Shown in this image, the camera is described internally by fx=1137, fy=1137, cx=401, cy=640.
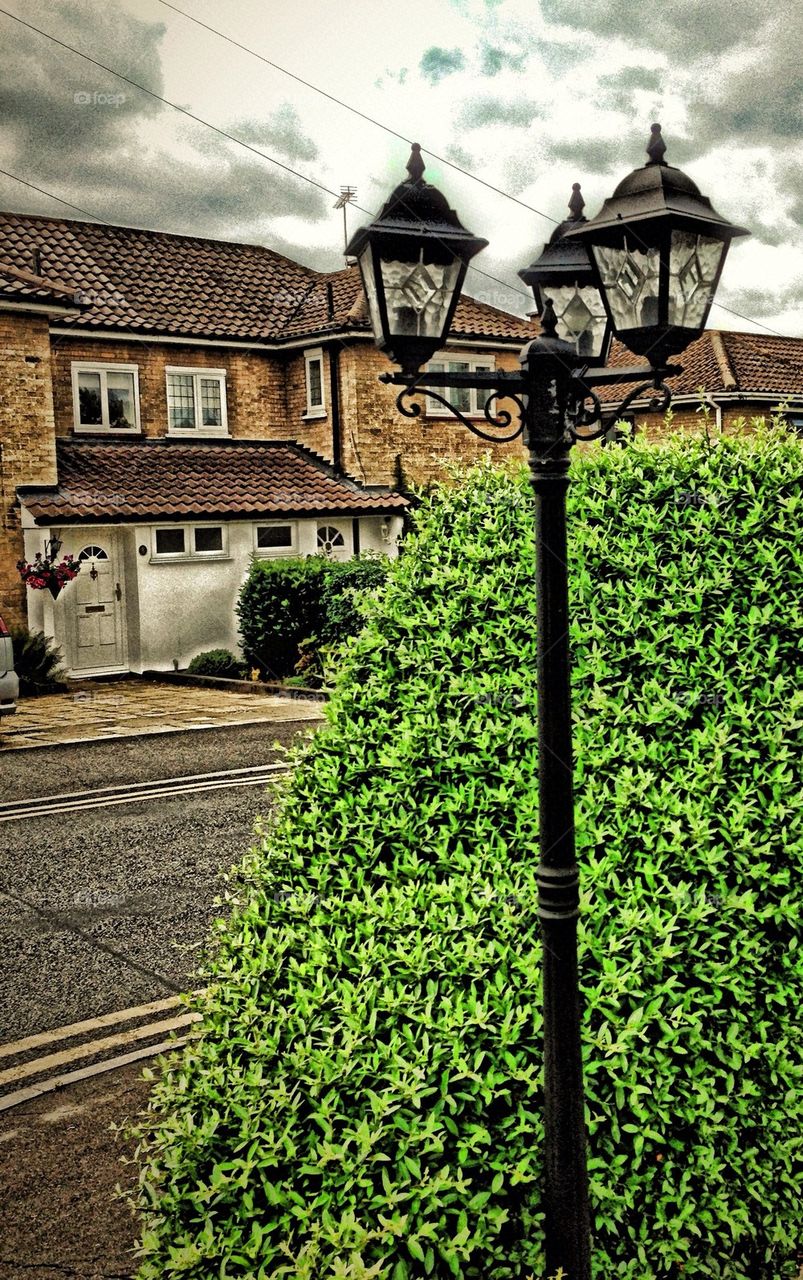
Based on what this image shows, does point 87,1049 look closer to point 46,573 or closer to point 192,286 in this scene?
point 46,573

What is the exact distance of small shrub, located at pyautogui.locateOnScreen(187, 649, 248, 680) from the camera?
821 inches

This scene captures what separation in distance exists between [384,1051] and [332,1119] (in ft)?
0.74

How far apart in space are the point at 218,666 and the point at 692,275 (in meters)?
18.0

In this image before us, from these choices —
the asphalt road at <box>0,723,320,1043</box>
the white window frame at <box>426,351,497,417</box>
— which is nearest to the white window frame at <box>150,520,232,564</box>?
the white window frame at <box>426,351,497,417</box>

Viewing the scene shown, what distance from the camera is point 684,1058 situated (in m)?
3.48

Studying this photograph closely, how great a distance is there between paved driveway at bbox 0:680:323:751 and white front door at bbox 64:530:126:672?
42.3 inches

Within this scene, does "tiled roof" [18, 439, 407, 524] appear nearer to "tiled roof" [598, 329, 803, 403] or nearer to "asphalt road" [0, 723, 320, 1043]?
"asphalt road" [0, 723, 320, 1043]

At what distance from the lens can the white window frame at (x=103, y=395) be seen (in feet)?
72.6

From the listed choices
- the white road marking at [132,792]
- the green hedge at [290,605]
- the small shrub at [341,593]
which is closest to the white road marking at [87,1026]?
the white road marking at [132,792]

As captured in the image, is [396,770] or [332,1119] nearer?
[332,1119]

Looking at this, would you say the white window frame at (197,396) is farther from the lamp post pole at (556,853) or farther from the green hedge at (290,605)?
the lamp post pole at (556,853)

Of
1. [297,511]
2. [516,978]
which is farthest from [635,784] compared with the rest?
[297,511]

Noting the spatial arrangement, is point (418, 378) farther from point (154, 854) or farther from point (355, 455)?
point (355, 455)

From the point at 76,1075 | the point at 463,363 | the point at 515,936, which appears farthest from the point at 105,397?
the point at 515,936
